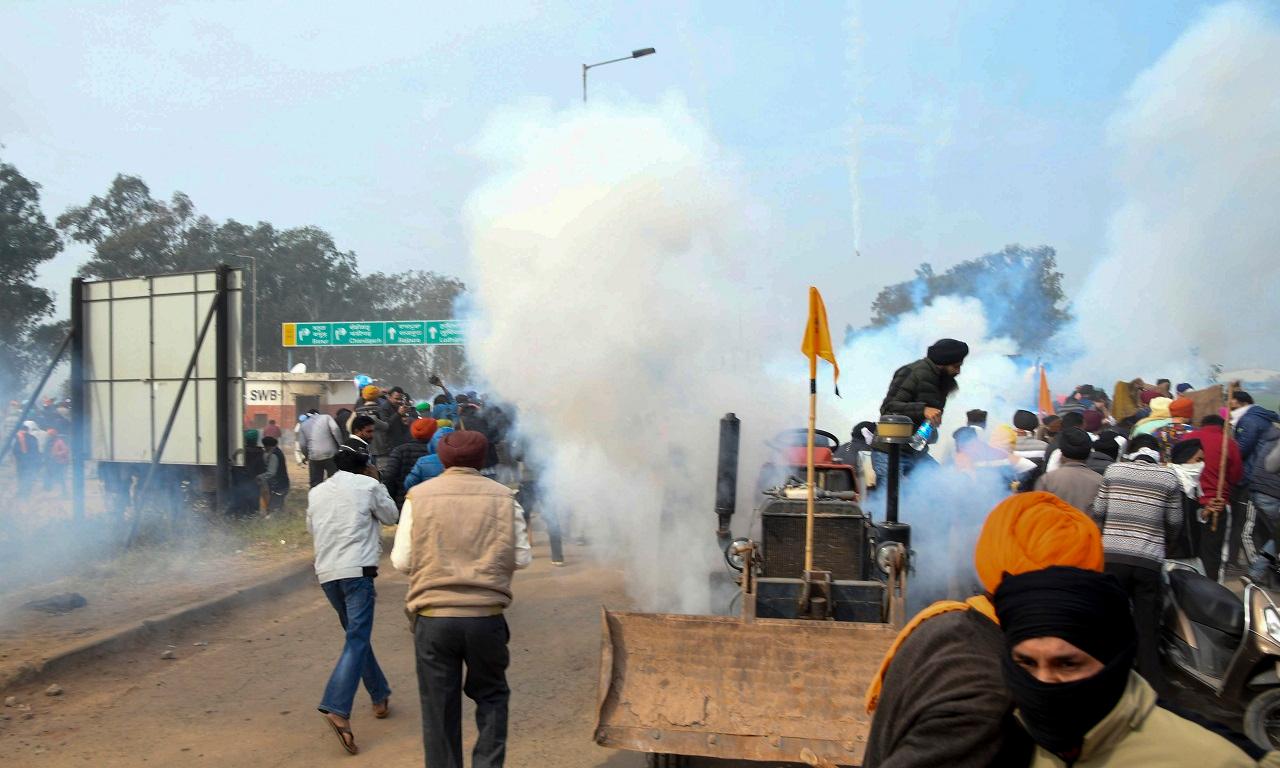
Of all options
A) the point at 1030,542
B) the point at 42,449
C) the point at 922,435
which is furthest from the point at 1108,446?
the point at 42,449

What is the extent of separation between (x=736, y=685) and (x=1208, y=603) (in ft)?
10.1

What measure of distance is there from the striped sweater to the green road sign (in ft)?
81.5

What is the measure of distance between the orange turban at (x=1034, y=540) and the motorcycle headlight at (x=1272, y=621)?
446 centimetres

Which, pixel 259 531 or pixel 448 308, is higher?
pixel 448 308

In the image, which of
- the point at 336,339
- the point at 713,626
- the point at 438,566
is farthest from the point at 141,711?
the point at 336,339

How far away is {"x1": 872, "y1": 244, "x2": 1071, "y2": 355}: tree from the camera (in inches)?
1038

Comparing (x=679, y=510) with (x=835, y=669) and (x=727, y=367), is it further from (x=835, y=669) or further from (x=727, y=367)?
(x=835, y=669)

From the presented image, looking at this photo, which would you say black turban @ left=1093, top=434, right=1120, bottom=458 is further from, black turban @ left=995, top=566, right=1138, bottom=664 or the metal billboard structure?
the metal billboard structure

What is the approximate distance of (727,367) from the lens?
33.3ft

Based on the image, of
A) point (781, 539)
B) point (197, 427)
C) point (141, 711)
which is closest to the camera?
point (141, 711)

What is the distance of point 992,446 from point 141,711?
805 cm

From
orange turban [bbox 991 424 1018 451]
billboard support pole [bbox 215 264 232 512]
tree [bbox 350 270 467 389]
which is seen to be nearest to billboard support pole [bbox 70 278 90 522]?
billboard support pole [bbox 215 264 232 512]

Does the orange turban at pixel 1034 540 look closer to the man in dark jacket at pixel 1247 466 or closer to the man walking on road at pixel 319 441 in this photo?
the man in dark jacket at pixel 1247 466

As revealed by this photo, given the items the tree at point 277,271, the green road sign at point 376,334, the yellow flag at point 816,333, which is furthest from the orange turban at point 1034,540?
the tree at point 277,271
